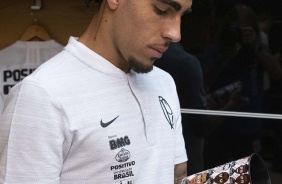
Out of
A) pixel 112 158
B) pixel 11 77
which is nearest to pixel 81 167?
pixel 112 158

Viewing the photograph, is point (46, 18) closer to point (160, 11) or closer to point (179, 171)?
point (179, 171)

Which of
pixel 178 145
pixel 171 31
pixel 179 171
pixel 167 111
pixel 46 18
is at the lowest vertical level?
pixel 179 171

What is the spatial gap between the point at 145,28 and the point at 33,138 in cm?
41

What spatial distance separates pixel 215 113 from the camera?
109 inches

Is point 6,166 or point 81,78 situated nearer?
point 6,166

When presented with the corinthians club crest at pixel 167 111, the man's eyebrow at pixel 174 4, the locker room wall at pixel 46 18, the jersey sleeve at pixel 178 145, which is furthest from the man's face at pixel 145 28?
the locker room wall at pixel 46 18

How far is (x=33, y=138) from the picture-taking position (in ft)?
4.61

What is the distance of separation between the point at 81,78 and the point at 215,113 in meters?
1.35

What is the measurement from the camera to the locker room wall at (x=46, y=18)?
2748 millimetres

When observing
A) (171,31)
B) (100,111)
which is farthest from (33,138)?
(171,31)

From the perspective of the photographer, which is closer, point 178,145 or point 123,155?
point 123,155

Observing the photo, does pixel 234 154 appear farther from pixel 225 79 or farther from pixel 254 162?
pixel 254 162

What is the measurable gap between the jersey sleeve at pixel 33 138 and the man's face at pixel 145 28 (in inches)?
10.3

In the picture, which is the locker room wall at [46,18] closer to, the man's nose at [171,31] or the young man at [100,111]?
the young man at [100,111]
